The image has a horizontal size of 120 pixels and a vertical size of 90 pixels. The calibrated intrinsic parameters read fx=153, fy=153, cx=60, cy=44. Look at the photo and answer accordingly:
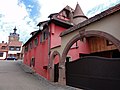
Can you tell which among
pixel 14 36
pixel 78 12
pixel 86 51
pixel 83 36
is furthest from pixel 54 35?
pixel 14 36

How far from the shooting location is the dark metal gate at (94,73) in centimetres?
844

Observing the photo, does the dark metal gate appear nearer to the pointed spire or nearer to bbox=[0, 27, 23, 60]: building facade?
the pointed spire

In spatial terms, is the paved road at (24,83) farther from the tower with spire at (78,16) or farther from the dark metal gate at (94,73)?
the tower with spire at (78,16)

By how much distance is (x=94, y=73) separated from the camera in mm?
9922

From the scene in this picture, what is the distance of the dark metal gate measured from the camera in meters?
8.44

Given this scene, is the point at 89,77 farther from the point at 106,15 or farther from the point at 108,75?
the point at 106,15

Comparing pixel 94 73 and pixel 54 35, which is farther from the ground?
pixel 54 35

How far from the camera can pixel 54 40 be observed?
17.2m

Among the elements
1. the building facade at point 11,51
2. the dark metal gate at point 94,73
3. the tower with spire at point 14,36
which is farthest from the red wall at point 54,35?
the tower with spire at point 14,36

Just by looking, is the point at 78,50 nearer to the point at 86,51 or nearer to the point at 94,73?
the point at 86,51

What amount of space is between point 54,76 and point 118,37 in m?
8.82

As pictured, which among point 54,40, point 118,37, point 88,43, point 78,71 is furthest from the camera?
point 88,43

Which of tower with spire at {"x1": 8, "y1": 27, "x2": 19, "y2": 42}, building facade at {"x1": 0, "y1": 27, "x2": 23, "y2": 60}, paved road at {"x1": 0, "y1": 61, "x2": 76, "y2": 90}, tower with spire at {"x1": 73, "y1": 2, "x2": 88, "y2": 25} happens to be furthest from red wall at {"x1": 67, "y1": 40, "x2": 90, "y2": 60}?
tower with spire at {"x1": 8, "y1": 27, "x2": 19, "y2": 42}

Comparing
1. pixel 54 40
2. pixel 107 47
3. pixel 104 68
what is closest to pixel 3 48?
pixel 54 40
